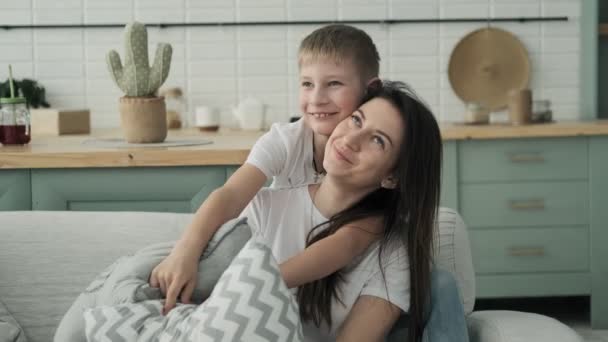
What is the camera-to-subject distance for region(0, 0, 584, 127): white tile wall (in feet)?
13.4

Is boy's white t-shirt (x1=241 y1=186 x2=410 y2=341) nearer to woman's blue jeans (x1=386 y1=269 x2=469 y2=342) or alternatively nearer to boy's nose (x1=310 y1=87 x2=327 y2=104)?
woman's blue jeans (x1=386 y1=269 x2=469 y2=342)

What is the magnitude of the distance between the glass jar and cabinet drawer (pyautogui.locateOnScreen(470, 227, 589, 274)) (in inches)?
69.7

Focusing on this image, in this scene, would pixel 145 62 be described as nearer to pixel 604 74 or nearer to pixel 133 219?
pixel 133 219

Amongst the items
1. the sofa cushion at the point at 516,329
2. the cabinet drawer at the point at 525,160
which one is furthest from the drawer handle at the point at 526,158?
the sofa cushion at the point at 516,329

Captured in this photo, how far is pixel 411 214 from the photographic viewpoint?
1824 mm

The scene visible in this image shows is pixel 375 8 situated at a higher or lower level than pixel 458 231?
higher

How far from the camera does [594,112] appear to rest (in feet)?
13.4

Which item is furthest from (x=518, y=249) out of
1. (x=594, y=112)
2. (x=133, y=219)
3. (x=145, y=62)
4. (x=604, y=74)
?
(x=133, y=219)

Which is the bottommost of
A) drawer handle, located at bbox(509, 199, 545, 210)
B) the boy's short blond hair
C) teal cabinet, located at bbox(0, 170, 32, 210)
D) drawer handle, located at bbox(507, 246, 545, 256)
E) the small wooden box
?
drawer handle, located at bbox(507, 246, 545, 256)

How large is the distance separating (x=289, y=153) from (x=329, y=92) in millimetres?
175

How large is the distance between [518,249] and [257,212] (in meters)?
1.85

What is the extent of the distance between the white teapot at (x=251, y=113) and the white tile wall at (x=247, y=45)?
23cm

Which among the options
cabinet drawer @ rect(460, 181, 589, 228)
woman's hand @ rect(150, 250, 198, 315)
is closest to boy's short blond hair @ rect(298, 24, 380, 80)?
woman's hand @ rect(150, 250, 198, 315)

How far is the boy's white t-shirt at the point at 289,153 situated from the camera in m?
2.06
